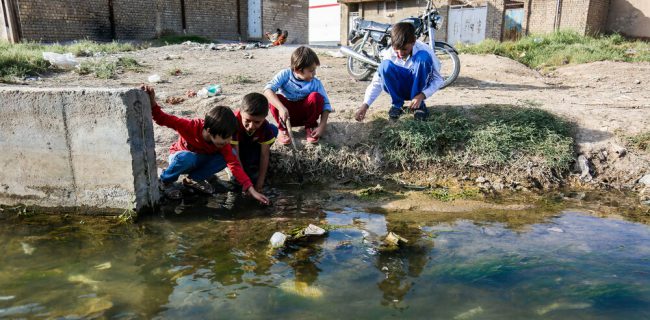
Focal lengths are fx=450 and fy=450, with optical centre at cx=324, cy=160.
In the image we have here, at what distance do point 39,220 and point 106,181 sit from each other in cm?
51

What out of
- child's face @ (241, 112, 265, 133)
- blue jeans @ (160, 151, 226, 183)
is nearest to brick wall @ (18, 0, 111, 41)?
blue jeans @ (160, 151, 226, 183)

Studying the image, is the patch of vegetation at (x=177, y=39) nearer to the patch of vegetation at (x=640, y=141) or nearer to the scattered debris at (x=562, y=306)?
the patch of vegetation at (x=640, y=141)

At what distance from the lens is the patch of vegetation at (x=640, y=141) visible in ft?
12.9

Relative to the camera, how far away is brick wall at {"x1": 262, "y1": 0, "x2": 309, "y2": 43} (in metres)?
18.5

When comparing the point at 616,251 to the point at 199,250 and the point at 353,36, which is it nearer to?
the point at 199,250

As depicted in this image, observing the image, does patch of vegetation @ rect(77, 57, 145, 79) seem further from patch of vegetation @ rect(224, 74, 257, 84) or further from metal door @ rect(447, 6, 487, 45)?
metal door @ rect(447, 6, 487, 45)

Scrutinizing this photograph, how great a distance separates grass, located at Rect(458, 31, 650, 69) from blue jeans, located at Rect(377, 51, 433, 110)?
6285mm

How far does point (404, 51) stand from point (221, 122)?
1.91 m

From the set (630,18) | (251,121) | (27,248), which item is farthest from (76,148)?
(630,18)

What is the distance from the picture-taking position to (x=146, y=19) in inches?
569

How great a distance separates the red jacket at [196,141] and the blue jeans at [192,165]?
2.4 inches

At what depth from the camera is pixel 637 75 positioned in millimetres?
7488

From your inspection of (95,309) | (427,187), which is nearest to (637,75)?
(427,187)

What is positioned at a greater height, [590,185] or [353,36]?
[353,36]
